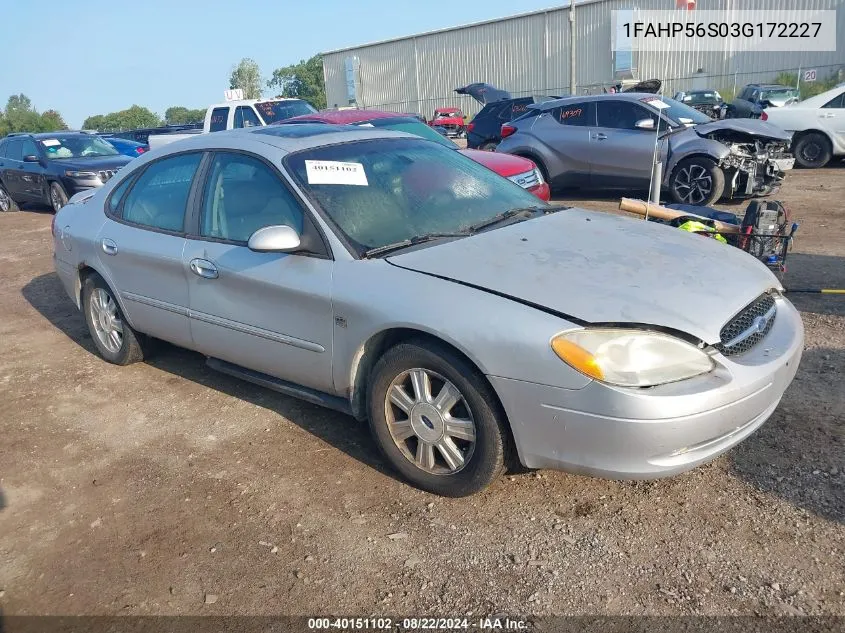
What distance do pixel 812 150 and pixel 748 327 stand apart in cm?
1181

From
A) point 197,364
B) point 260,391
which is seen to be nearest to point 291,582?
point 260,391

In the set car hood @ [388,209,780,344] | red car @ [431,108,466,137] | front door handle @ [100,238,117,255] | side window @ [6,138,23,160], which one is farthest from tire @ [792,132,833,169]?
red car @ [431,108,466,137]

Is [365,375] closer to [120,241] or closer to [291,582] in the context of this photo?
[291,582]

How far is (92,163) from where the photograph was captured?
41.8 feet

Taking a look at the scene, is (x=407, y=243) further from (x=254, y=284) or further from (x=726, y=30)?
(x=726, y=30)

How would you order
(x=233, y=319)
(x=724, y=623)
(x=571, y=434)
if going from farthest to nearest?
(x=233, y=319) → (x=571, y=434) → (x=724, y=623)

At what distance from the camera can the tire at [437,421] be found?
289 cm

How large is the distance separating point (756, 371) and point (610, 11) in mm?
40236

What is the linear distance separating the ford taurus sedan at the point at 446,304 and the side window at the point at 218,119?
1086 cm

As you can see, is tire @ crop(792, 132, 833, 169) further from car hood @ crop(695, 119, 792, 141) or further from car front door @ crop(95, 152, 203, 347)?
car front door @ crop(95, 152, 203, 347)

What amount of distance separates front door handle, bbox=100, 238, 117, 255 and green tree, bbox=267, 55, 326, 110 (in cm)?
8427

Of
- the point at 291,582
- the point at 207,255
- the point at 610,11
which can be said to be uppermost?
the point at 610,11

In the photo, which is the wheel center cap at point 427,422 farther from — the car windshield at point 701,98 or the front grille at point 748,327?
the car windshield at point 701,98

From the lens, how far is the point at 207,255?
3916 millimetres
